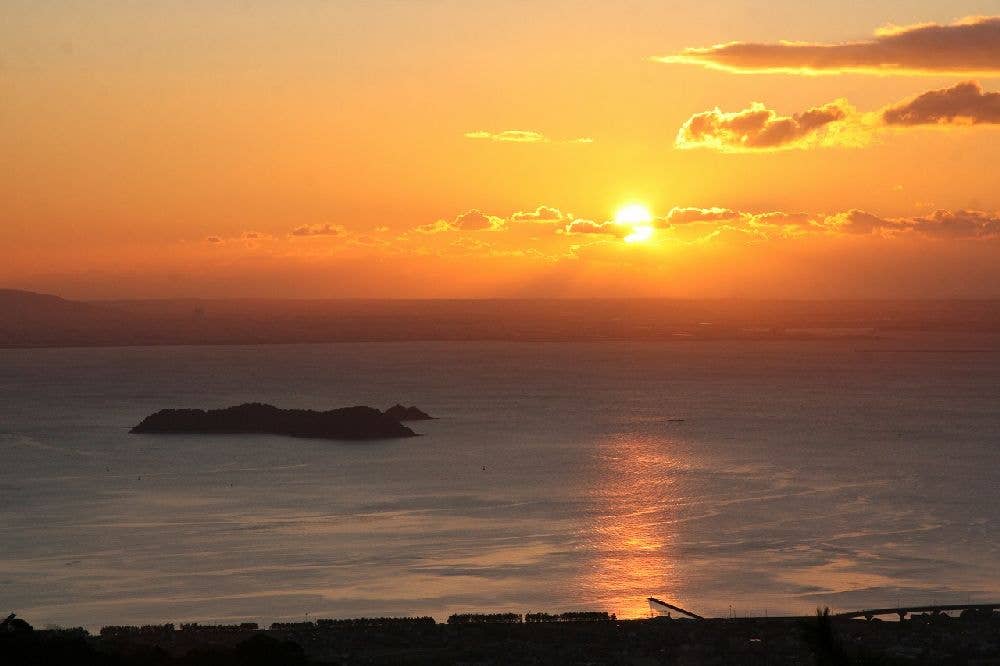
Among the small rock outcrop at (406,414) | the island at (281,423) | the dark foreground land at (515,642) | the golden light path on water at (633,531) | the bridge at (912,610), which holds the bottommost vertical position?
the dark foreground land at (515,642)

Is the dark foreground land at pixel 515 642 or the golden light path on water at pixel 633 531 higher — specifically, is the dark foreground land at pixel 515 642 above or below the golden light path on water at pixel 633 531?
below

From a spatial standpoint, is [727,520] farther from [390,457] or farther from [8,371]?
[8,371]

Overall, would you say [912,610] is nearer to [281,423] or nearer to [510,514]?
[510,514]

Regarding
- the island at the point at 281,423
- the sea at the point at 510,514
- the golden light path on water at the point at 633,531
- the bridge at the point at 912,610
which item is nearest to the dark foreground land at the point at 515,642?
the bridge at the point at 912,610

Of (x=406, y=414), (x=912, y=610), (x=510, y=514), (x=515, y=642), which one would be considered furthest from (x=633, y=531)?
(x=406, y=414)

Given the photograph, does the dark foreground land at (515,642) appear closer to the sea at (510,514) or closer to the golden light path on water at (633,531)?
the sea at (510,514)

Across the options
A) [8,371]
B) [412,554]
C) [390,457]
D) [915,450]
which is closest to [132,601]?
[412,554]

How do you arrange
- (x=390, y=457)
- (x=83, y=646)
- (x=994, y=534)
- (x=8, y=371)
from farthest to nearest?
1. (x=8, y=371)
2. (x=390, y=457)
3. (x=994, y=534)
4. (x=83, y=646)
